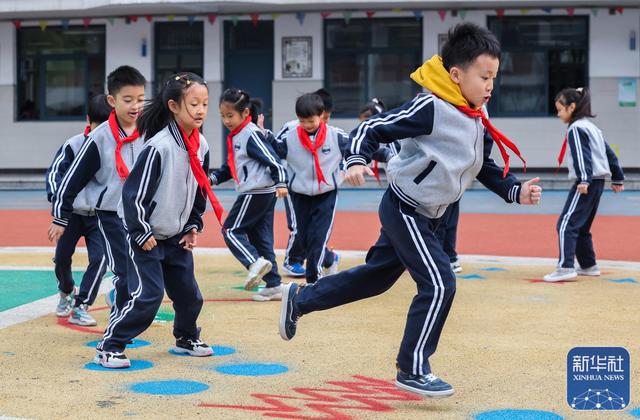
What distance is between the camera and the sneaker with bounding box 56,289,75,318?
7445 mm

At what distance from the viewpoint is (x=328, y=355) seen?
240 inches

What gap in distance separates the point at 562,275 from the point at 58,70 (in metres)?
19.5

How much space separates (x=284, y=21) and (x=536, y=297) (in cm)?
1767

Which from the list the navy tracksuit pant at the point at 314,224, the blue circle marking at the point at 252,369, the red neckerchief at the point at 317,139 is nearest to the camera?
the blue circle marking at the point at 252,369

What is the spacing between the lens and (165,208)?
5879 mm

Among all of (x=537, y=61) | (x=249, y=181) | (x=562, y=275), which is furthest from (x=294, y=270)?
(x=537, y=61)

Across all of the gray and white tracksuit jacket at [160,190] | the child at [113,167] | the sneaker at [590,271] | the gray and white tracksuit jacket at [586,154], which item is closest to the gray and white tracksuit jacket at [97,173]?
the child at [113,167]

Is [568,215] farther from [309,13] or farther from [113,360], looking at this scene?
[309,13]

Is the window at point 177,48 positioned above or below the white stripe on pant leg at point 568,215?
above

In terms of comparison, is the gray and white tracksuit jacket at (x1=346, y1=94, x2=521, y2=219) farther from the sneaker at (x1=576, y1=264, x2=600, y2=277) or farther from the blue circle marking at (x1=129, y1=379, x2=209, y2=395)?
the sneaker at (x1=576, y1=264, x2=600, y2=277)

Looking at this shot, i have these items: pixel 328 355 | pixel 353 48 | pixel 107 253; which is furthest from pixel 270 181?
pixel 353 48

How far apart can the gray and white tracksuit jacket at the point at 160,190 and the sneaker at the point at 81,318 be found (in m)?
1.37

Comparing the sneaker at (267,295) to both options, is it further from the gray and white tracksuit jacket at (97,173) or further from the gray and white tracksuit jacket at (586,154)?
the gray and white tracksuit jacket at (586,154)

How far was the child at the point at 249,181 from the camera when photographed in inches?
336
